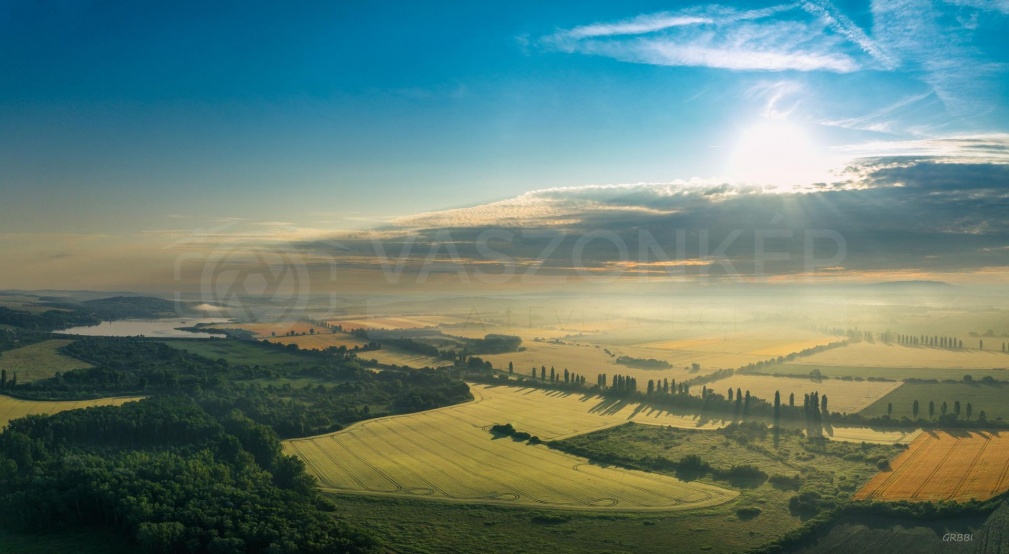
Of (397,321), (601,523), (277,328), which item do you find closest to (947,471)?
(601,523)

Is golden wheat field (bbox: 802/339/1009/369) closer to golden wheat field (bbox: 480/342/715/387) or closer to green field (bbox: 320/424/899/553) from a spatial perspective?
golden wheat field (bbox: 480/342/715/387)

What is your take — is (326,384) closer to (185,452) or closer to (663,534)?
(185,452)

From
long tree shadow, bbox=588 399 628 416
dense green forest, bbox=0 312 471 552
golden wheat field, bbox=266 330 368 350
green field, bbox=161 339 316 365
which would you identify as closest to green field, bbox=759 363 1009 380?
long tree shadow, bbox=588 399 628 416

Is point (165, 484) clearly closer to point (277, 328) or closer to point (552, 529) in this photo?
point (552, 529)

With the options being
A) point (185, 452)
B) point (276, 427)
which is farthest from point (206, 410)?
point (185, 452)

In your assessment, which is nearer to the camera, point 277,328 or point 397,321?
point 277,328

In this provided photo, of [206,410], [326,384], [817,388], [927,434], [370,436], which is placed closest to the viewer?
[927,434]

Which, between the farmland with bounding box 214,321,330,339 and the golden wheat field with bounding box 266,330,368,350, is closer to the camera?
the golden wheat field with bounding box 266,330,368,350
